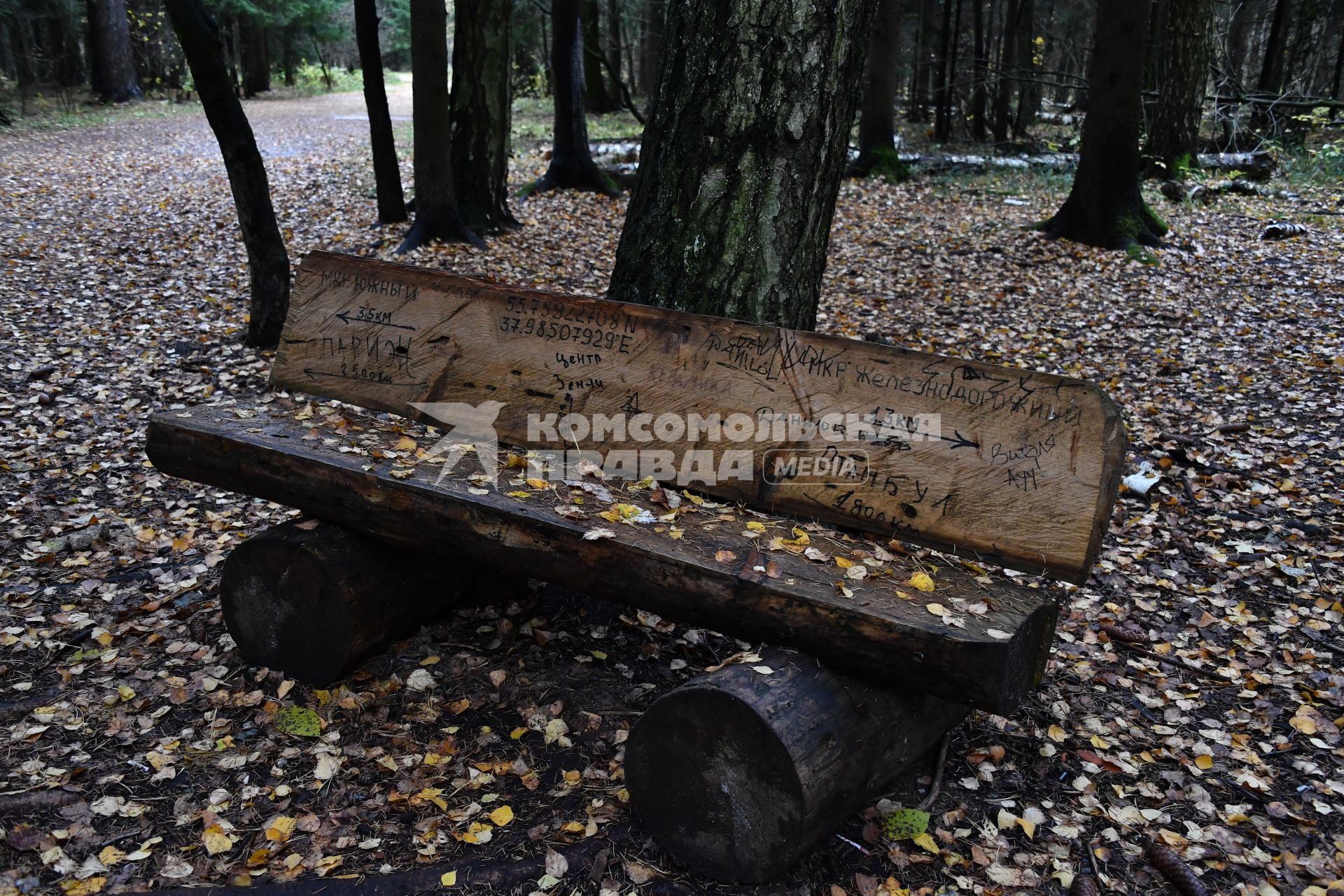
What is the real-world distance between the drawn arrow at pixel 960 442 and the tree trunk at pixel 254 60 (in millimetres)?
28580

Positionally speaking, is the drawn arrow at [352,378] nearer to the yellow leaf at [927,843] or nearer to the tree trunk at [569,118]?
the yellow leaf at [927,843]

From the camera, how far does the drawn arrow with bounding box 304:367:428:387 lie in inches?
165

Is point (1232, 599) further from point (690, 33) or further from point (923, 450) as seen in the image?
point (690, 33)

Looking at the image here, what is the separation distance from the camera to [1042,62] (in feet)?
74.0

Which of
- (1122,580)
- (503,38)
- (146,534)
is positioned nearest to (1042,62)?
(503,38)

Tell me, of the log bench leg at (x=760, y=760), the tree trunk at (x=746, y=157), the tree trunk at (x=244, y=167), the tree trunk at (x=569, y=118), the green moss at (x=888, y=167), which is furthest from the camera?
the green moss at (x=888, y=167)

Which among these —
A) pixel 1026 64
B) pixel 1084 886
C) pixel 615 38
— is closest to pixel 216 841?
pixel 1084 886

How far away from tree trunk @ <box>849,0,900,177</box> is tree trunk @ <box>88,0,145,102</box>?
59.3ft

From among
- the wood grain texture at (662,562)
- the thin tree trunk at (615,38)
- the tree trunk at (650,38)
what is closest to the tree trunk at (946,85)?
the tree trunk at (650,38)

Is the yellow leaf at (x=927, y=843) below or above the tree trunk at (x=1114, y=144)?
below

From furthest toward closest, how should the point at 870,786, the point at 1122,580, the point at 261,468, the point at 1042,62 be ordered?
the point at 1042,62, the point at 1122,580, the point at 261,468, the point at 870,786

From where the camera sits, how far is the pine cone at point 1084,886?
107 inches

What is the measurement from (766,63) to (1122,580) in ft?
9.35

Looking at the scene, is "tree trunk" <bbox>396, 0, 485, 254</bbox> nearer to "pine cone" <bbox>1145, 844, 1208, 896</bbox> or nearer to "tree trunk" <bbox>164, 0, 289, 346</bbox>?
"tree trunk" <bbox>164, 0, 289, 346</bbox>
